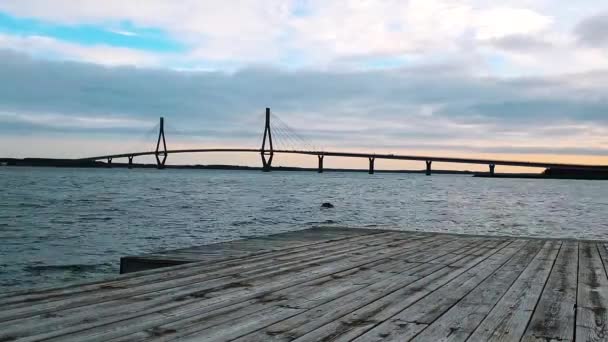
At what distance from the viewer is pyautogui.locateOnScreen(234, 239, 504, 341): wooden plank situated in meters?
3.16

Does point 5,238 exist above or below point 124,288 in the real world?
below

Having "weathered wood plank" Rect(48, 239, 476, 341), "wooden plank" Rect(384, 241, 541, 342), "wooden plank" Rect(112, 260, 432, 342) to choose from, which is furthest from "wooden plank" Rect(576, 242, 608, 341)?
"weathered wood plank" Rect(48, 239, 476, 341)

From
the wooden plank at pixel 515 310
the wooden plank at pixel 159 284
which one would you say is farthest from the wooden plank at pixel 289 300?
the wooden plank at pixel 515 310

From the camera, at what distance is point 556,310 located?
4008 millimetres

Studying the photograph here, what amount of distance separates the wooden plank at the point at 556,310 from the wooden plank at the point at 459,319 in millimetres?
297

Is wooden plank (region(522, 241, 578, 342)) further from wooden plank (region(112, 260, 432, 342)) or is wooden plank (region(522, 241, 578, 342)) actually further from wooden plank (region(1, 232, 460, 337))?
wooden plank (region(1, 232, 460, 337))

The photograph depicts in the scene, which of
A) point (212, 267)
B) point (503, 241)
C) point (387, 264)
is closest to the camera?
point (212, 267)

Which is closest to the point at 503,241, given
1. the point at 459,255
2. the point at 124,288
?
the point at 459,255

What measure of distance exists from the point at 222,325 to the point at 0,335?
1065 mm

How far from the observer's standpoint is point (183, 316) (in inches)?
136

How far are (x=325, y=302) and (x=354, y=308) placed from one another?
233 millimetres

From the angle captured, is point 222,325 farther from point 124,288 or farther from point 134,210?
point 134,210

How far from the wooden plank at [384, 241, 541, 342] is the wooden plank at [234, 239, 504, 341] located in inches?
7.5

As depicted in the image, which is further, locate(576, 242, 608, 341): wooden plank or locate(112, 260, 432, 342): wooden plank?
locate(576, 242, 608, 341): wooden plank
